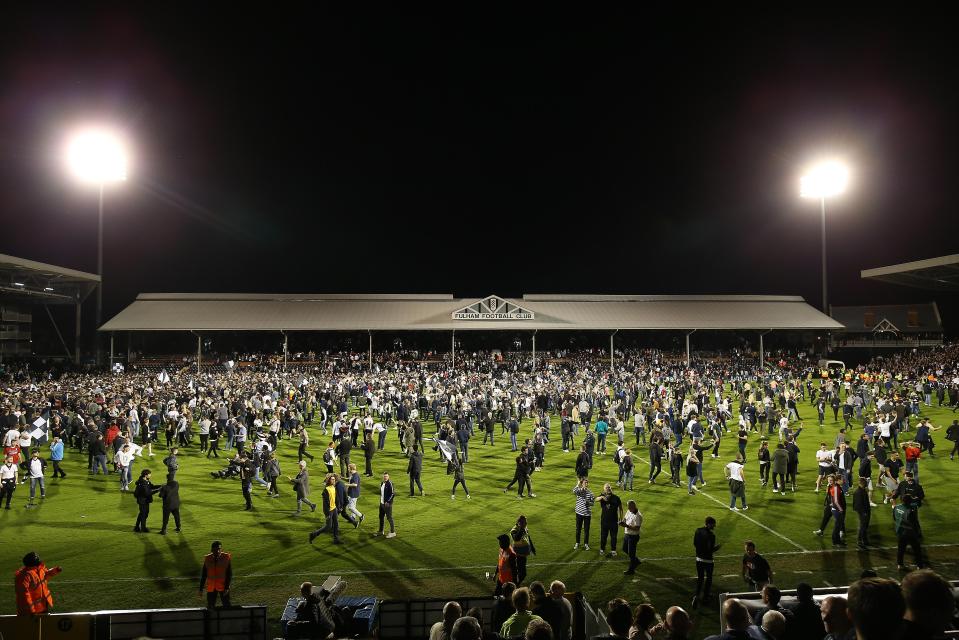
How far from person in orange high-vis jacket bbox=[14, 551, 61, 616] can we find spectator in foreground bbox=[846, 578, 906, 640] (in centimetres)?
892

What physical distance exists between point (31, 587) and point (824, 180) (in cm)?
5388

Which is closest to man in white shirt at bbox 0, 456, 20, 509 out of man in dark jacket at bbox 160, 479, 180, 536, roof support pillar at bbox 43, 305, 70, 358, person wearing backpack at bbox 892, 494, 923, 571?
man in dark jacket at bbox 160, 479, 180, 536

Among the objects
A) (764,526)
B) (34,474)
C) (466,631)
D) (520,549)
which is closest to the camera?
(466,631)

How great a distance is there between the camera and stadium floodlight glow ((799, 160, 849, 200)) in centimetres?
4819

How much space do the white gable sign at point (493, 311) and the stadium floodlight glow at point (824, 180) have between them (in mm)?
23721

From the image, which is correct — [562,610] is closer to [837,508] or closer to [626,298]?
[837,508]

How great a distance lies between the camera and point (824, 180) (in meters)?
48.7

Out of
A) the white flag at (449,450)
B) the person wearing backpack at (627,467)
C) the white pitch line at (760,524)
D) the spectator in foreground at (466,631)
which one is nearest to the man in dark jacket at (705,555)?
the white pitch line at (760,524)

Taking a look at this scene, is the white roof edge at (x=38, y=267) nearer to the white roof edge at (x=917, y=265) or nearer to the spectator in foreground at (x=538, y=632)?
the spectator in foreground at (x=538, y=632)

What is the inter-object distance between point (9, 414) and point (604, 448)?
19812 millimetres

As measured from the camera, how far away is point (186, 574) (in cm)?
1079

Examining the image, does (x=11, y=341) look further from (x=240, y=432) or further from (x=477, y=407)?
(x=477, y=407)

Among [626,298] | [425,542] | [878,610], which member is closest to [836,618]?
[878,610]

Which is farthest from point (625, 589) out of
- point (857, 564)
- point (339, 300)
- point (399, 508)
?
point (339, 300)
